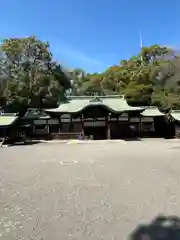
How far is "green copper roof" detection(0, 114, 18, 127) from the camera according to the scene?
3057 cm

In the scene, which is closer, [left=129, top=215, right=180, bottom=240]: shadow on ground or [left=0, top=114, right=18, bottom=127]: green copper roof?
[left=129, top=215, right=180, bottom=240]: shadow on ground

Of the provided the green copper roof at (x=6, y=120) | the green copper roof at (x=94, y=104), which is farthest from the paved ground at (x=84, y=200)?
the green copper roof at (x=94, y=104)

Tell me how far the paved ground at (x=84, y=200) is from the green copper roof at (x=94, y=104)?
1994 centimetres

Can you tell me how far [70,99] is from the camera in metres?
38.4

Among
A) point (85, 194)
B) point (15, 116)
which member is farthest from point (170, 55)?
point (85, 194)

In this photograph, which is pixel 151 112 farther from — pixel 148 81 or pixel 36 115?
pixel 36 115

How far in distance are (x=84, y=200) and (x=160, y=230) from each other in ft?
8.28

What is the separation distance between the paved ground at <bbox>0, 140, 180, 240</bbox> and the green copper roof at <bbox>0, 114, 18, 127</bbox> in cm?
1865

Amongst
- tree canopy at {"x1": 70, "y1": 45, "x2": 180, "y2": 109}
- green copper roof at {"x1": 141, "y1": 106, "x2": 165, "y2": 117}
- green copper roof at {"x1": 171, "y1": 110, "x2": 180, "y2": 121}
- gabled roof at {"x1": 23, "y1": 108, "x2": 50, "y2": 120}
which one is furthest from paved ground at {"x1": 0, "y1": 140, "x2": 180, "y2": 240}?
tree canopy at {"x1": 70, "y1": 45, "x2": 180, "y2": 109}

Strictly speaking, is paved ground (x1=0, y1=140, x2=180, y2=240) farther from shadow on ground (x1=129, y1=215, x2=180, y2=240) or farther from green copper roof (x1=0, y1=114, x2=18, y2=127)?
green copper roof (x1=0, y1=114, x2=18, y2=127)

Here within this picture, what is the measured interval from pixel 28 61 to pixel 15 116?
12.0 m

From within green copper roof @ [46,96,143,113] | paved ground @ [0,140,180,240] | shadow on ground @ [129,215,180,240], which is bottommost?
paved ground @ [0,140,180,240]

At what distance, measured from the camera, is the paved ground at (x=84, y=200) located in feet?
18.4

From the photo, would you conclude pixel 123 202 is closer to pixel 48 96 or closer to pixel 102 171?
pixel 102 171
